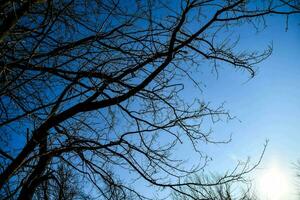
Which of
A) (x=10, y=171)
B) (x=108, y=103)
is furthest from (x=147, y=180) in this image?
(x=10, y=171)

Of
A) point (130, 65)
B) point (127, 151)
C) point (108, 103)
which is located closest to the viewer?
point (108, 103)

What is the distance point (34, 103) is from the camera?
12.6 feet

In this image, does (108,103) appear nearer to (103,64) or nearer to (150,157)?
(103,64)

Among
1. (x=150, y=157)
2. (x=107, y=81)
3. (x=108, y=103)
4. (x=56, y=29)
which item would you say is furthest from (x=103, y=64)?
(x=150, y=157)

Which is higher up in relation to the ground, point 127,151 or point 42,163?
point 127,151

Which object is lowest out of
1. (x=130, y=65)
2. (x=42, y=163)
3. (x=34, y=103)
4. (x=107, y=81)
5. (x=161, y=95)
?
(x=42, y=163)

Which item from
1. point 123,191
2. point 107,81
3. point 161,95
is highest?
point 161,95

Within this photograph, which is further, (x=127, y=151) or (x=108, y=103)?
(x=127, y=151)

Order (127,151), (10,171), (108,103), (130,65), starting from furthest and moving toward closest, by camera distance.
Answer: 1. (127,151)
2. (130,65)
3. (108,103)
4. (10,171)

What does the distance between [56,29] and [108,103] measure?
1297mm

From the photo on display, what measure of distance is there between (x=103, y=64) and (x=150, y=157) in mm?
1457

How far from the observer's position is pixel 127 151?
3.73 meters

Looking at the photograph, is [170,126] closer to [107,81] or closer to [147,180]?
[147,180]

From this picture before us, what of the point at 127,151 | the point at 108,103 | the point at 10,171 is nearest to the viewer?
the point at 10,171
